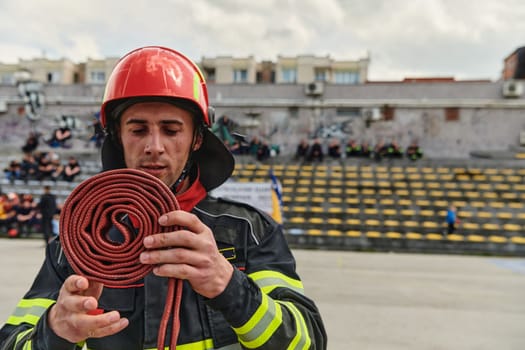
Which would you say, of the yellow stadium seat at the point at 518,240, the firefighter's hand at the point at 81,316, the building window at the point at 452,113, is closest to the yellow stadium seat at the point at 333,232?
the yellow stadium seat at the point at 518,240

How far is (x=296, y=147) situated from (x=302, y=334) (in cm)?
1989

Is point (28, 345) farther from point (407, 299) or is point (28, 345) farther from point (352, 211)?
point (352, 211)

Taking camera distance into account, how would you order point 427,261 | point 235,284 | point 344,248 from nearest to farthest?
point 235,284 → point 427,261 → point 344,248

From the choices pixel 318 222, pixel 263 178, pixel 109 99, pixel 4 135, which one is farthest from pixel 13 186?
pixel 109 99

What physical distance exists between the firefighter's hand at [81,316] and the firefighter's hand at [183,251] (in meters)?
0.14

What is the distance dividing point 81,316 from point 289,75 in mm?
49965

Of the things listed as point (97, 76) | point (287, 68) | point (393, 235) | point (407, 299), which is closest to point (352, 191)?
point (393, 235)

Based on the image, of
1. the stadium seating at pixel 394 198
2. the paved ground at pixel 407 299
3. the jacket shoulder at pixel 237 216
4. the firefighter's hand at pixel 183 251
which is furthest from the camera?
the stadium seating at pixel 394 198

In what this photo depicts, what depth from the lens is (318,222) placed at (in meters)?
14.6

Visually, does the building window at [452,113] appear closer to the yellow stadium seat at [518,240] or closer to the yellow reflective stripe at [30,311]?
the yellow stadium seat at [518,240]

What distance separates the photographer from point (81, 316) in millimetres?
947

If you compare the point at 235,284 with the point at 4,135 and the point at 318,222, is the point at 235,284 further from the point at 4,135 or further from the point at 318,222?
the point at 4,135

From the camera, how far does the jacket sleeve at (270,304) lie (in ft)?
3.43

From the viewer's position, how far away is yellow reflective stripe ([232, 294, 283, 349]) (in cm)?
106
